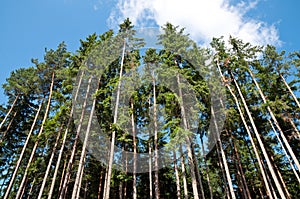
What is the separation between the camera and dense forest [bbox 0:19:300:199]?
1377cm

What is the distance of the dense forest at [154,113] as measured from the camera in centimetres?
1377

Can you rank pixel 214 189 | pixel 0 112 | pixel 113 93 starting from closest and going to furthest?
pixel 113 93 < pixel 0 112 < pixel 214 189

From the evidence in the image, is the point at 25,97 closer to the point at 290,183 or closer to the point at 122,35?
the point at 122,35

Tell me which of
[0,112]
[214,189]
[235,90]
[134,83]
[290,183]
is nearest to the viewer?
[134,83]

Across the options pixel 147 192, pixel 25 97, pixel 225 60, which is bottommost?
pixel 147 192

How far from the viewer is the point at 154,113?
14078mm

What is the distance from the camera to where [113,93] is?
44.3 feet

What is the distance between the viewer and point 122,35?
1725 cm

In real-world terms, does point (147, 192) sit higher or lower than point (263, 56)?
lower

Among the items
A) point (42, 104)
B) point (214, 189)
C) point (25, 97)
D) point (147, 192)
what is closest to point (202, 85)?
point (147, 192)

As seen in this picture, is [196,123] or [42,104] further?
[42,104]

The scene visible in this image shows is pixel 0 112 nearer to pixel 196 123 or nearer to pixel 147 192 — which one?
pixel 147 192

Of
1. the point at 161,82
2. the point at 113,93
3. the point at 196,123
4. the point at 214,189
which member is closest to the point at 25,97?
the point at 113,93

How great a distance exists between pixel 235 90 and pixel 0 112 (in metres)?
19.3
